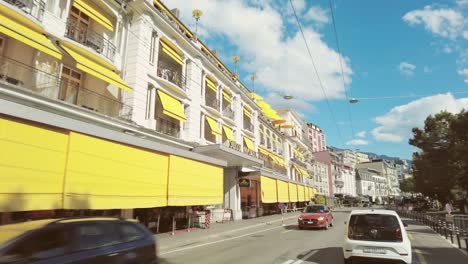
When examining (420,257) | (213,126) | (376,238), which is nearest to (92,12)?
(213,126)

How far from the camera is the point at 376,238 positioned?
8914 millimetres

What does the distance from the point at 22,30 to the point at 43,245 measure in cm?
1014

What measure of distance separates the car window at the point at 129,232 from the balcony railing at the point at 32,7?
10911 mm

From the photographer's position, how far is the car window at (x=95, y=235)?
5.20 meters

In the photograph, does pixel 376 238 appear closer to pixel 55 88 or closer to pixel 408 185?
pixel 55 88

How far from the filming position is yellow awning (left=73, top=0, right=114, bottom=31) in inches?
588

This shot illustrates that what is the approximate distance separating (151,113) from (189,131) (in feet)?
15.5

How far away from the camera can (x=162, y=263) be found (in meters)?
9.72

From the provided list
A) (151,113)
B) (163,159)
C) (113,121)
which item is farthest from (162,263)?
(151,113)

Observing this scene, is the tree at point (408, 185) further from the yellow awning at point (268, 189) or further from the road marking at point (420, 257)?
the road marking at point (420, 257)

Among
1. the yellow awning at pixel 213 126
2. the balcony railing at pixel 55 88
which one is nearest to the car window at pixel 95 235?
the balcony railing at pixel 55 88

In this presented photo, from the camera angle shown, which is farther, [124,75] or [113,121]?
[124,75]

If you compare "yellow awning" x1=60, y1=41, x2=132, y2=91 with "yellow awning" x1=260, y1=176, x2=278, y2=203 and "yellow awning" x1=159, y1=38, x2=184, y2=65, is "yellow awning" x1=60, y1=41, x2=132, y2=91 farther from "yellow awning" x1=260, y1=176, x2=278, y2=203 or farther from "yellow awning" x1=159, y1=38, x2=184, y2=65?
"yellow awning" x1=260, y1=176, x2=278, y2=203

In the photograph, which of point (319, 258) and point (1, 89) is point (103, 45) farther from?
point (319, 258)
